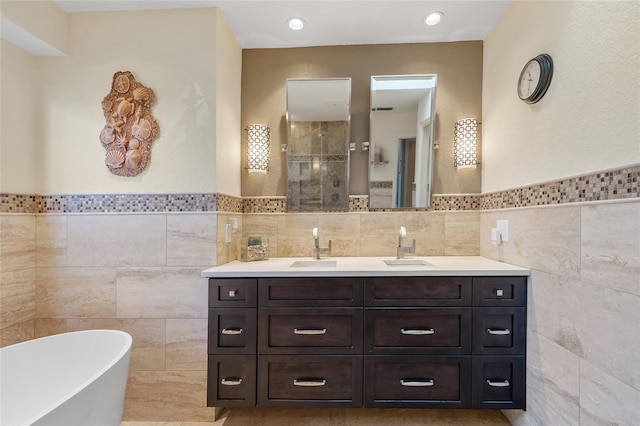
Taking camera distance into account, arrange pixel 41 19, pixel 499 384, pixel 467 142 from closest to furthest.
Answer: pixel 499 384 → pixel 41 19 → pixel 467 142

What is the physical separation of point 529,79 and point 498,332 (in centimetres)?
147

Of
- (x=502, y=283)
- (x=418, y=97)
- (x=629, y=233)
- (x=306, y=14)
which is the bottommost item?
(x=502, y=283)

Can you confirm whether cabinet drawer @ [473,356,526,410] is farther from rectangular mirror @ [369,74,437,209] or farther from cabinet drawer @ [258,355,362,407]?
rectangular mirror @ [369,74,437,209]

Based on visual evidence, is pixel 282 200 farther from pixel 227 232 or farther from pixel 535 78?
pixel 535 78

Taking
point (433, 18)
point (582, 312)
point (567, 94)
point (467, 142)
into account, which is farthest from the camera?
point (467, 142)

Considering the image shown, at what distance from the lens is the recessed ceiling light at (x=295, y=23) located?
1.93 m

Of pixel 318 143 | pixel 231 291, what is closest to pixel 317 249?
pixel 231 291

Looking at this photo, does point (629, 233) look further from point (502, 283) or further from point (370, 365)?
point (370, 365)

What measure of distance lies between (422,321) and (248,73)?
219 cm

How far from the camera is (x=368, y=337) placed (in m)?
1.62

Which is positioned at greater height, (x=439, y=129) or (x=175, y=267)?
(x=439, y=129)

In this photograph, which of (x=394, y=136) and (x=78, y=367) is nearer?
(x=78, y=367)

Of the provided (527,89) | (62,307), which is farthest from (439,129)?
(62,307)

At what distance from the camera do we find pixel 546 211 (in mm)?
1480
